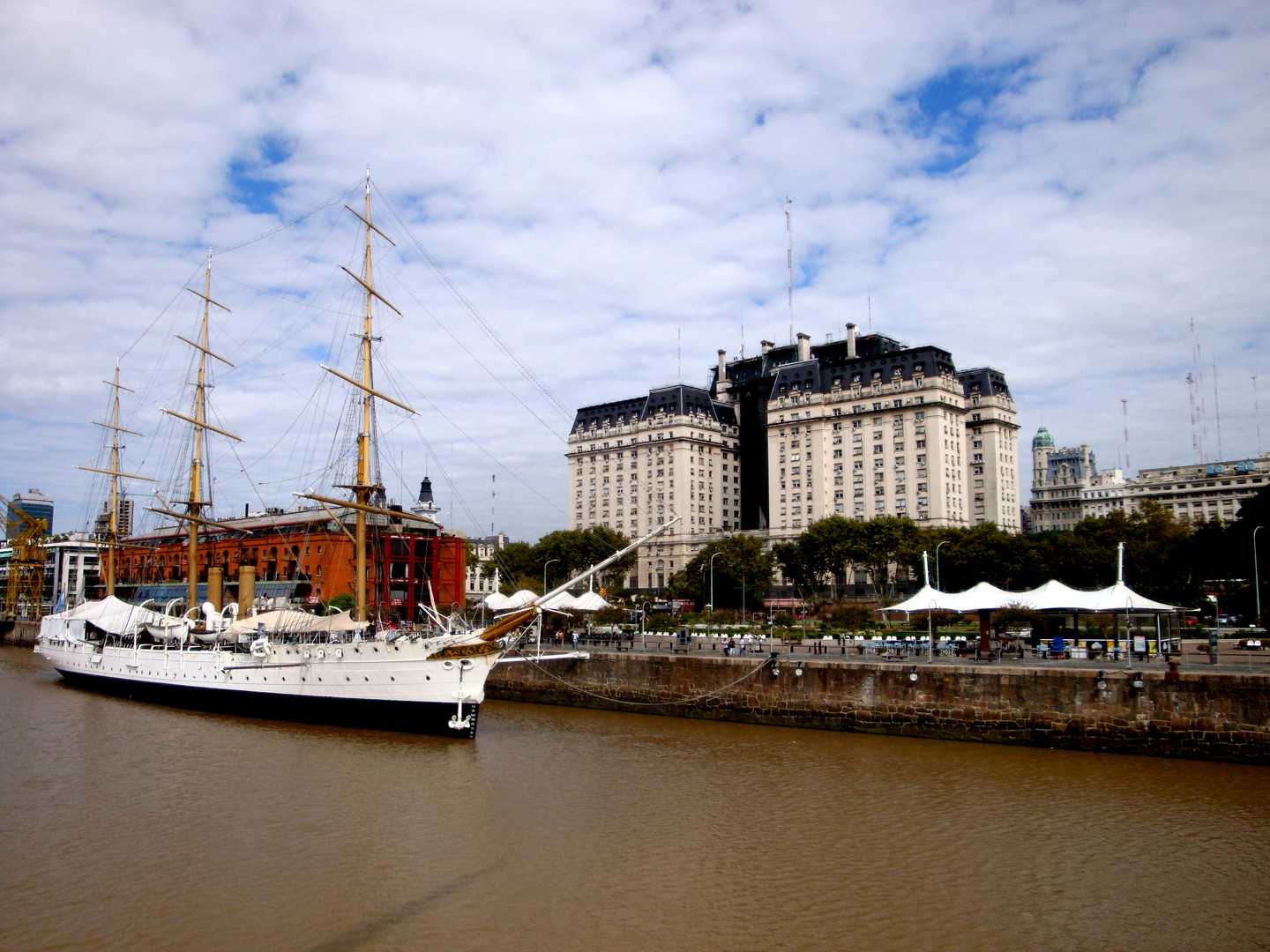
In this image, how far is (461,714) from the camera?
37312 millimetres

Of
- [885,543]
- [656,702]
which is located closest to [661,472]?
[885,543]

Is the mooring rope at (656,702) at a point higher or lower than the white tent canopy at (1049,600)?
lower

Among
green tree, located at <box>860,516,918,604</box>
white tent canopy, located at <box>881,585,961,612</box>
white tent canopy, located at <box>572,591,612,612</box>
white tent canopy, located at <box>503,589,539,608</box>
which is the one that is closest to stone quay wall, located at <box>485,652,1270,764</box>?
white tent canopy, located at <box>881,585,961,612</box>

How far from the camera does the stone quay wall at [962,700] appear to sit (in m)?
31.4

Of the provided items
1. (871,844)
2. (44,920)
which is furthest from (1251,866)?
(44,920)

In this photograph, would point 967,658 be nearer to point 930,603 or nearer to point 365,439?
point 930,603

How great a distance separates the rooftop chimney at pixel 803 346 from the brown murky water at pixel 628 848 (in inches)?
4441

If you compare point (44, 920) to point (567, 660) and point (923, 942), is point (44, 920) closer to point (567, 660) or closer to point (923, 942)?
point (923, 942)

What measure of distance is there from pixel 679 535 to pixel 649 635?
267 ft

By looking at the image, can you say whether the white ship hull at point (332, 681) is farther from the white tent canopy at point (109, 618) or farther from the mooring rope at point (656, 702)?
the mooring rope at point (656, 702)

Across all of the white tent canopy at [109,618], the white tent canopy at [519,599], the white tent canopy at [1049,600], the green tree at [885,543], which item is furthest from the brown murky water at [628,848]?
the green tree at [885,543]

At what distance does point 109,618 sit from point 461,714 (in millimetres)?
34837

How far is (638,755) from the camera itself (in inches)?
1340

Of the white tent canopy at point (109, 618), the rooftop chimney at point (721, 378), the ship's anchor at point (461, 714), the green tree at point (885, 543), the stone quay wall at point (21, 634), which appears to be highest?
the rooftop chimney at point (721, 378)
